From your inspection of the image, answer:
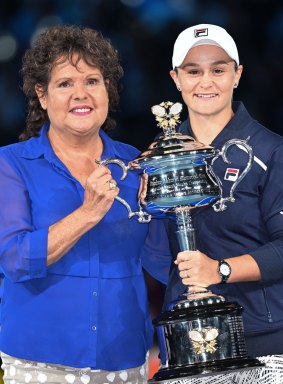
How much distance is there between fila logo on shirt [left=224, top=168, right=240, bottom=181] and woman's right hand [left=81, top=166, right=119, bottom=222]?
0.34 metres

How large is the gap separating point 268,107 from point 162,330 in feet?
9.06

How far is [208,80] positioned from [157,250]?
20.1 inches

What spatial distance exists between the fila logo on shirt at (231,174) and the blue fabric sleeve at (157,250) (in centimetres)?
27

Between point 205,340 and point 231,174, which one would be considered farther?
point 231,174

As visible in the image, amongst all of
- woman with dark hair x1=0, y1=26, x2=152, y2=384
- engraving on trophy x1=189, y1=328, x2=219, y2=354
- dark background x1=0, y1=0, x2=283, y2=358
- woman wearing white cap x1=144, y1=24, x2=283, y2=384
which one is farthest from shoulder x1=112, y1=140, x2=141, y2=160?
dark background x1=0, y1=0, x2=283, y2=358

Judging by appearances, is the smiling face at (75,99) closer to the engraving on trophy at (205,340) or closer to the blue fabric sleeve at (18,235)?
the blue fabric sleeve at (18,235)

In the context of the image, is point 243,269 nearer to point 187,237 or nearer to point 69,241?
point 187,237

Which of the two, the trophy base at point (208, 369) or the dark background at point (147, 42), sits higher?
the dark background at point (147, 42)

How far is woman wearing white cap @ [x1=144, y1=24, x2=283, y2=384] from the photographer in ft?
7.59

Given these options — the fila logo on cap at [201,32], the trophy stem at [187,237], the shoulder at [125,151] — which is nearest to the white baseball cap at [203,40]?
the fila logo on cap at [201,32]

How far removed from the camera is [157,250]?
2.65 meters

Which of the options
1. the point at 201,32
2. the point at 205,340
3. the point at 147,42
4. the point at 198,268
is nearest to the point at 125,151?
the point at 201,32

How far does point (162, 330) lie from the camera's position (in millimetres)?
2371

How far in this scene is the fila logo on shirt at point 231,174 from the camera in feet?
7.99
